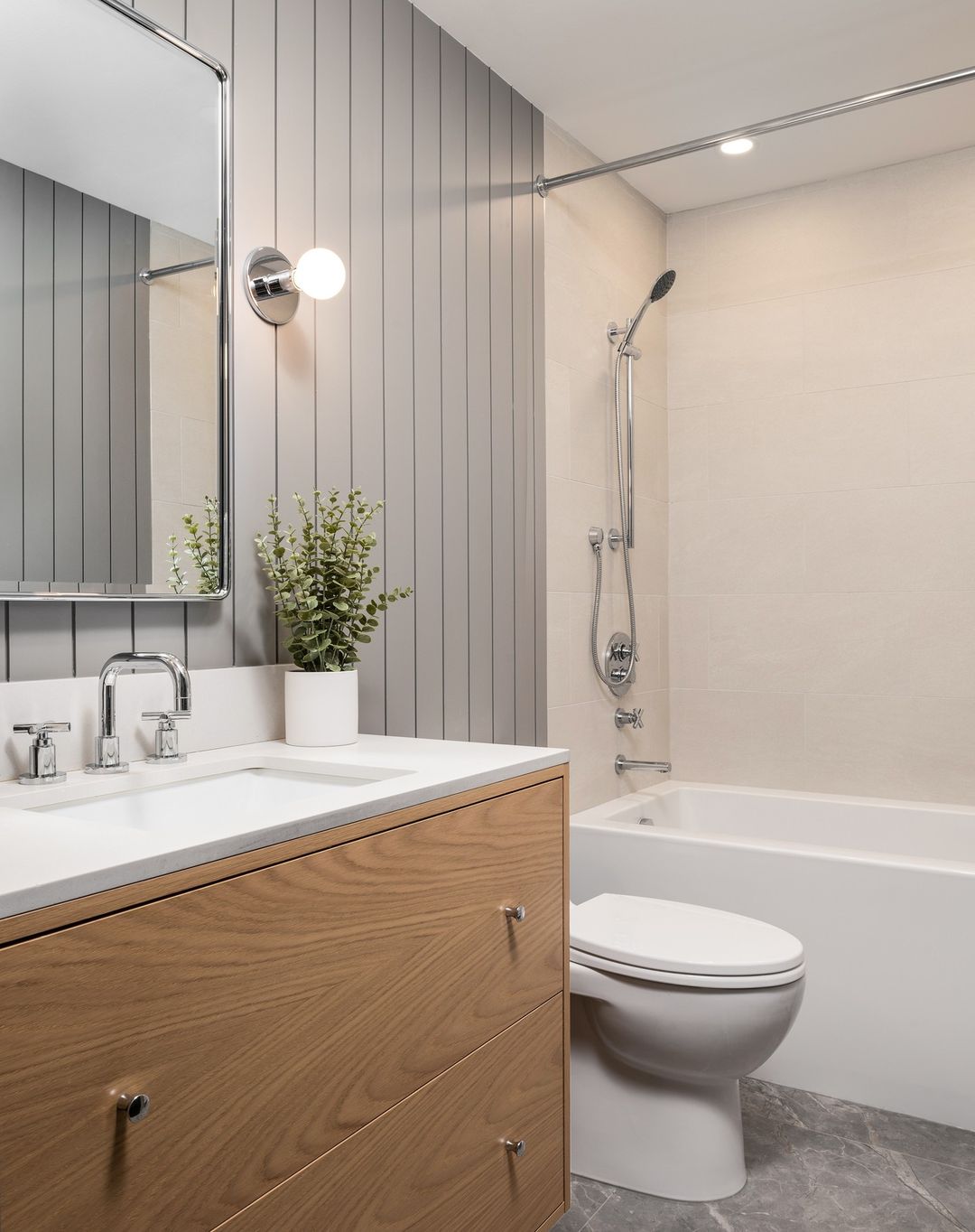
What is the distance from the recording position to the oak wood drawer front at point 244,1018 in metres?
0.77

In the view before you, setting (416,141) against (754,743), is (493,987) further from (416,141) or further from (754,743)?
(754,743)

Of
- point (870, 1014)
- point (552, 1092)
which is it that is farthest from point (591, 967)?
point (870, 1014)

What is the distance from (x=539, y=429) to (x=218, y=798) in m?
1.45

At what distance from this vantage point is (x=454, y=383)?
2.21 metres

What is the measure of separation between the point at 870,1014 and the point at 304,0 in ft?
7.63

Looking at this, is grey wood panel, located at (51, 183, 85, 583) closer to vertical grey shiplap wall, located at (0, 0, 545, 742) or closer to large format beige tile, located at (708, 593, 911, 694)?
vertical grey shiplap wall, located at (0, 0, 545, 742)

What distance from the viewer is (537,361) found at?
2525mm

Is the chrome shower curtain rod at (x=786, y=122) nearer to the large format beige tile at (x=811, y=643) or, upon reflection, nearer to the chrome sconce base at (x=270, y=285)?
the chrome sconce base at (x=270, y=285)

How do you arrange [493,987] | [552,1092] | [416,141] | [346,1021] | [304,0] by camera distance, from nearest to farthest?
[346,1021] < [493,987] < [552,1092] < [304,0] < [416,141]

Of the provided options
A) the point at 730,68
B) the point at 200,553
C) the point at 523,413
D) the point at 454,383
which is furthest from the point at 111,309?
the point at 730,68

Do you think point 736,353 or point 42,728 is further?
point 736,353

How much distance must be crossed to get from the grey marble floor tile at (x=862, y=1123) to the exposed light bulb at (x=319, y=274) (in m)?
1.88

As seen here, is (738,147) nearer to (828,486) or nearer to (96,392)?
(828,486)

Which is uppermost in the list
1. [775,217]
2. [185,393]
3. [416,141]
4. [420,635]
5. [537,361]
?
[775,217]
